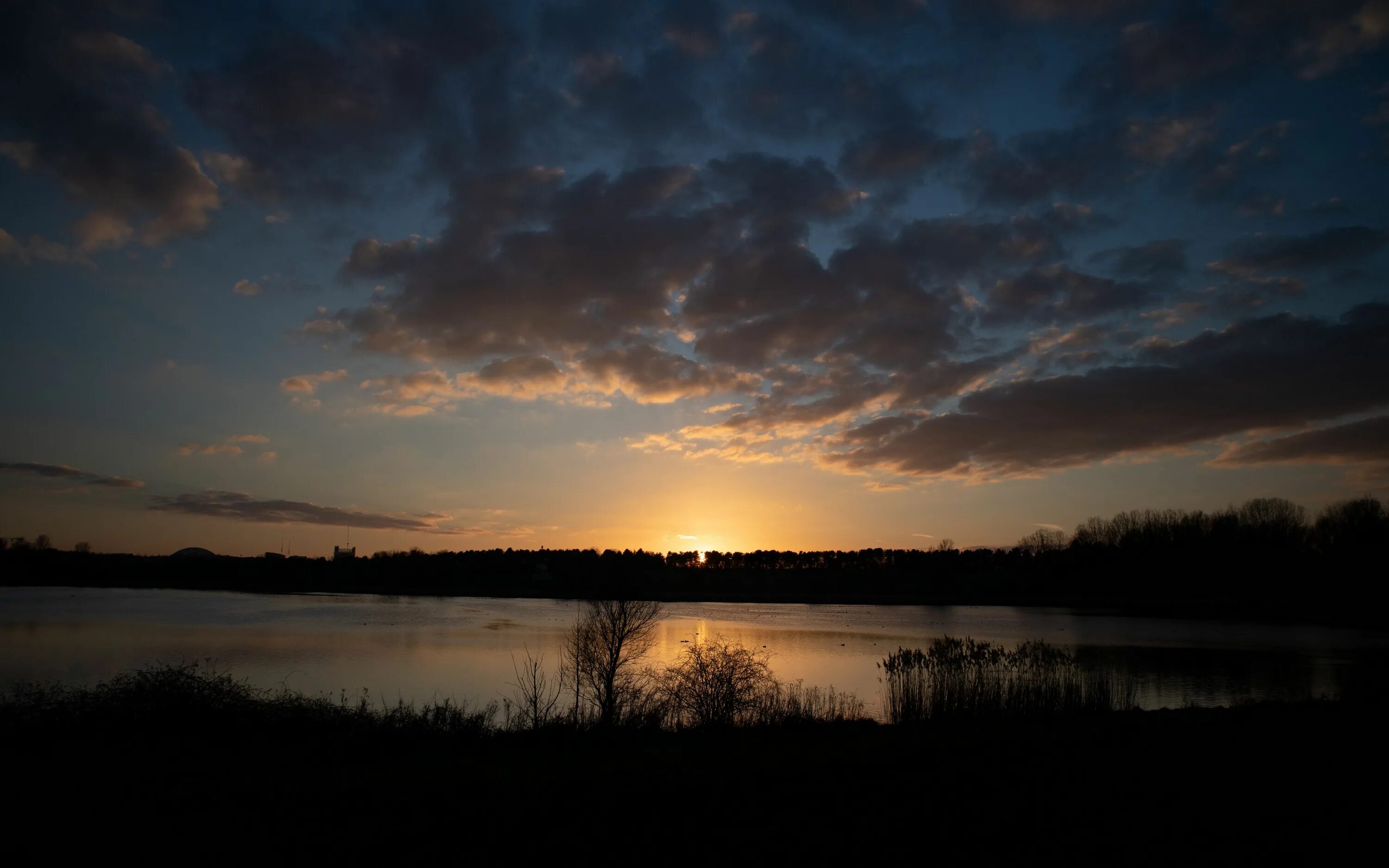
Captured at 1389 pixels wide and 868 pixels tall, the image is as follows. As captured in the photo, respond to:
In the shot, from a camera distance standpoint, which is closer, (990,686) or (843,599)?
(990,686)

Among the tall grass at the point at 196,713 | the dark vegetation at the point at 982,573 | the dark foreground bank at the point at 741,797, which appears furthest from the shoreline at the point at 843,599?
the dark foreground bank at the point at 741,797

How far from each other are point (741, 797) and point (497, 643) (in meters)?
35.4

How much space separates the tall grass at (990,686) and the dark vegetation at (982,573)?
149ft

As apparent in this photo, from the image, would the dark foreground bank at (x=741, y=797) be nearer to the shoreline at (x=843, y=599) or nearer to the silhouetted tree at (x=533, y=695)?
the silhouetted tree at (x=533, y=695)

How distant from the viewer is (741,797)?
1010cm

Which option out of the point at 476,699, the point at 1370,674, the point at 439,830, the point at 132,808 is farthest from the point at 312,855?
the point at 1370,674

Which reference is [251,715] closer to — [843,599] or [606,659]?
[606,659]

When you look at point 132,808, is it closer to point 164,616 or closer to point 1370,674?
point 1370,674

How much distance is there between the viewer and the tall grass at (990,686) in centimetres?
2158

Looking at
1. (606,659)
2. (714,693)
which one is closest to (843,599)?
(606,659)

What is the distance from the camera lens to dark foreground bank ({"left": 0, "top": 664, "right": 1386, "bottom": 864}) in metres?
8.42

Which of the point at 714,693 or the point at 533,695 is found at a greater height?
the point at 714,693

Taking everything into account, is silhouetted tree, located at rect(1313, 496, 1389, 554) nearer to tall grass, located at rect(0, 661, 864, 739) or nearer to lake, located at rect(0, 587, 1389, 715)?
lake, located at rect(0, 587, 1389, 715)

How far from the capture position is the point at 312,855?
8109 mm
